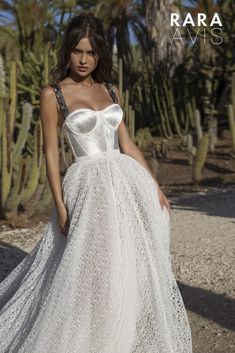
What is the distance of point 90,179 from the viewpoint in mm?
3432

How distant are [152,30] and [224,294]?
52.6ft

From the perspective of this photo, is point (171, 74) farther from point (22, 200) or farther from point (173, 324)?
point (173, 324)

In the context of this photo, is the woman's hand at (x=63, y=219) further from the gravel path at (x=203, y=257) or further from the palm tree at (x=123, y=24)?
the palm tree at (x=123, y=24)

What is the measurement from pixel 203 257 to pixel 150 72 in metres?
13.0

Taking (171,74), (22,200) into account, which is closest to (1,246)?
(22,200)

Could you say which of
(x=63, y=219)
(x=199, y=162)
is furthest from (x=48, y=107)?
(x=199, y=162)

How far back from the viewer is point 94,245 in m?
3.34

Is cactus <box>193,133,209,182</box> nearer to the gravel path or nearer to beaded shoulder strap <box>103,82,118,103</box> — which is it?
the gravel path

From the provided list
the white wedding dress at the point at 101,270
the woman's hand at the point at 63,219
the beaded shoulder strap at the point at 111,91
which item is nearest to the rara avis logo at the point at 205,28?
the beaded shoulder strap at the point at 111,91

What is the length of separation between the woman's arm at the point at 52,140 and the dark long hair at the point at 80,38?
162 mm

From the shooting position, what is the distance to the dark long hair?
3.39 metres

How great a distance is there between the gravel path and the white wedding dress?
843 mm

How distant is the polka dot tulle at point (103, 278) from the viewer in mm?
3299

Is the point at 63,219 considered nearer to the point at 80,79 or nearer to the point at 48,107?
the point at 48,107
